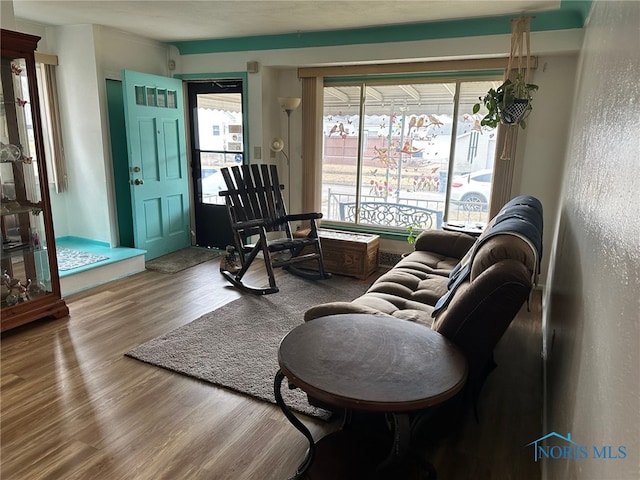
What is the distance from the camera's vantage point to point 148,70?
15.6 ft

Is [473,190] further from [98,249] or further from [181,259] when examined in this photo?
[98,249]

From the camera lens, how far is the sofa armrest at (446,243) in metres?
3.49

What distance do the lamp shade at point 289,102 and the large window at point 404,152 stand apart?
40 centimetres

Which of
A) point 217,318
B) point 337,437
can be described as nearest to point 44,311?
point 217,318

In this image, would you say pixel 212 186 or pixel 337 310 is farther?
pixel 212 186

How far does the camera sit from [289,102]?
176 inches

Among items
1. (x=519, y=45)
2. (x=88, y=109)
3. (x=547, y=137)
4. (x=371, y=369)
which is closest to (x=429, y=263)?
(x=547, y=137)

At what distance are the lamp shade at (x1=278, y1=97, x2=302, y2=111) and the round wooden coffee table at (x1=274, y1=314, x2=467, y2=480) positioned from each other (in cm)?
313

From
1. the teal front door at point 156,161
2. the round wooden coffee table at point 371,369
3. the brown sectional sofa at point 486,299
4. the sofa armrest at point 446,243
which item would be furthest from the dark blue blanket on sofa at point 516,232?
the teal front door at point 156,161

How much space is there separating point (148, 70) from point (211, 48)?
732mm

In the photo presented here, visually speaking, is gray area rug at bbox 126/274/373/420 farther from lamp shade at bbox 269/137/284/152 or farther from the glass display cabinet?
lamp shade at bbox 269/137/284/152

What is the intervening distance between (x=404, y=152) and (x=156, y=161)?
265cm

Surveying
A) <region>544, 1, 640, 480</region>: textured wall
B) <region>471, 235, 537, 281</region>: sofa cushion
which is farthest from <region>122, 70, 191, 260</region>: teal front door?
<region>544, 1, 640, 480</region>: textured wall

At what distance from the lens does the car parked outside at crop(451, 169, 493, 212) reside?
4168 millimetres
